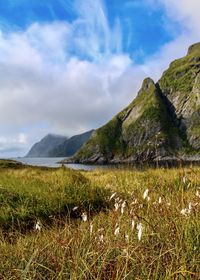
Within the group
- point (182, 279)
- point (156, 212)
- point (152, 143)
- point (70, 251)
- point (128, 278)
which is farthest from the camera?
point (152, 143)

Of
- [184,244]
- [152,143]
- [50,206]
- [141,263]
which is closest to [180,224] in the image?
[184,244]

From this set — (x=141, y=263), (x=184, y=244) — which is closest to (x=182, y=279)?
(x=141, y=263)

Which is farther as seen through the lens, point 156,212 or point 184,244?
point 156,212

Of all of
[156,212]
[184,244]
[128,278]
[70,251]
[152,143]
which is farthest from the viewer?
[152,143]

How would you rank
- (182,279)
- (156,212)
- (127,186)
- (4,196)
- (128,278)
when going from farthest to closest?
(127,186) < (4,196) < (156,212) < (128,278) < (182,279)

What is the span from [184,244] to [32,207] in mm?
6293

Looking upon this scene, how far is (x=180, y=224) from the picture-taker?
189 inches

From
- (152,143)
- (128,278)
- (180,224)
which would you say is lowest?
(128,278)

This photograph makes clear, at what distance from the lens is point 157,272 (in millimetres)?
3588

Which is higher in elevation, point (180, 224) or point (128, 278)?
point (180, 224)

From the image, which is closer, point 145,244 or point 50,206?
point 145,244

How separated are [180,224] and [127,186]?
7.26 meters

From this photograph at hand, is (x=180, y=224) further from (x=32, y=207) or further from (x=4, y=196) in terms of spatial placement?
(x=4, y=196)

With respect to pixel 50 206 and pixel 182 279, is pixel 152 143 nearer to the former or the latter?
pixel 50 206
